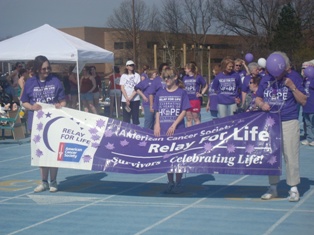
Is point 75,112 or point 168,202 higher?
point 75,112

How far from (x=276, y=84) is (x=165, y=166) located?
6.25ft

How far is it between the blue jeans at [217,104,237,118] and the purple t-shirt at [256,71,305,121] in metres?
4.72

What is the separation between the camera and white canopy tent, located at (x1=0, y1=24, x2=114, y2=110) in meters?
19.6

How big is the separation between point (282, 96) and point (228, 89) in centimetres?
488

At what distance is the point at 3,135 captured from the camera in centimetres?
1870

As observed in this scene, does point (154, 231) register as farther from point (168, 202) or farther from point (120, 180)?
point (120, 180)

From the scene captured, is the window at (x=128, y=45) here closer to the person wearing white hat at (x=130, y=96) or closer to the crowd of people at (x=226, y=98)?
the person wearing white hat at (x=130, y=96)

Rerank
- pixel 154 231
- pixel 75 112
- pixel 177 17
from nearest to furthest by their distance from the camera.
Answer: pixel 154 231 < pixel 75 112 < pixel 177 17

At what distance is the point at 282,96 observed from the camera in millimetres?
8828

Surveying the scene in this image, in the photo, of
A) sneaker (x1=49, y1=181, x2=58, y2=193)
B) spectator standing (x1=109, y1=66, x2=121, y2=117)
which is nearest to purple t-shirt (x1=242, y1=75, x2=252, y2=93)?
sneaker (x1=49, y1=181, x2=58, y2=193)

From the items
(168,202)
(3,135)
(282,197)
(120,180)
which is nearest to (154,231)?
(168,202)

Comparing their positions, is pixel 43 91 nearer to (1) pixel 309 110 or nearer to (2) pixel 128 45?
(1) pixel 309 110

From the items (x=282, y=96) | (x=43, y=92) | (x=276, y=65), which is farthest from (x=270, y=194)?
(x=43, y=92)

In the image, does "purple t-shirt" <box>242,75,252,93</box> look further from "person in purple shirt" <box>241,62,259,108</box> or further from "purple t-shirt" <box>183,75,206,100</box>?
"purple t-shirt" <box>183,75,206,100</box>
